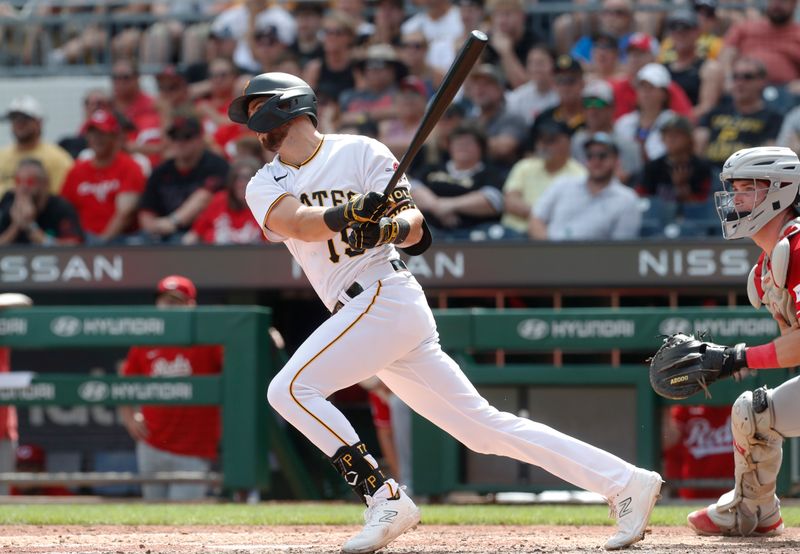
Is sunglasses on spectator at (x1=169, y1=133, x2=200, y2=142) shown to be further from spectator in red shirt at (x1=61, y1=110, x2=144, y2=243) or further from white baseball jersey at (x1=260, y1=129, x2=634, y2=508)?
white baseball jersey at (x1=260, y1=129, x2=634, y2=508)

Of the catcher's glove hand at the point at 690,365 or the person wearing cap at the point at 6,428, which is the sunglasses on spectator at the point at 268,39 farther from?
the catcher's glove hand at the point at 690,365

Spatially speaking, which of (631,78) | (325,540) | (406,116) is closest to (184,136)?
(406,116)

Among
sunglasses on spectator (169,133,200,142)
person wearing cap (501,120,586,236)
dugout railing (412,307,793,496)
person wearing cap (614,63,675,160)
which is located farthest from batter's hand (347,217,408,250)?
sunglasses on spectator (169,133,200,142)

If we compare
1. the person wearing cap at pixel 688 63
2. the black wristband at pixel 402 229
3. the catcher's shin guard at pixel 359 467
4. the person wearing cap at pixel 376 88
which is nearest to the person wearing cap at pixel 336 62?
the person wearing cap at pixel 376 88

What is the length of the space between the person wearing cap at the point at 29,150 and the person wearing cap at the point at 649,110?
14.8 ft

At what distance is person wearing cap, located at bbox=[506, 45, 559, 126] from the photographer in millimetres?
10398

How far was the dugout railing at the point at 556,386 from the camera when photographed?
7.46 m

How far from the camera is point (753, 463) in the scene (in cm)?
506

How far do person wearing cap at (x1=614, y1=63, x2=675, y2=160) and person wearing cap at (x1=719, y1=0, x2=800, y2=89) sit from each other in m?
0.62

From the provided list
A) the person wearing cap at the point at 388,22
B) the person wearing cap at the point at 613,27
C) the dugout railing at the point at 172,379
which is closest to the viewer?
the dugout railing at the point at 172,379

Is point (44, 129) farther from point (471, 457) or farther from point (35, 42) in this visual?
point (471, 457)

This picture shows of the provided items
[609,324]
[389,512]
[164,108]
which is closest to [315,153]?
[389,512]

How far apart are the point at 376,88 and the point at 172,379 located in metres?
3.90

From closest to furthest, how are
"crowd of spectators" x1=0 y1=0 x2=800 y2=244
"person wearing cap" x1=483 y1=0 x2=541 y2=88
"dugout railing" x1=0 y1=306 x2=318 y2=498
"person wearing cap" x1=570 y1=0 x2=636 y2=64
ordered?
"dugout railing" x1=0 y1=306 x2=318 y2=498 < "crowd of spectators" x1=0 y1=0 x2=800 y2=244 < "person wearing cap" x1=483 y1=0 x2=541 y2=88 < "person wearing cap" x1=570 y1=0 x2=636 y2=64
